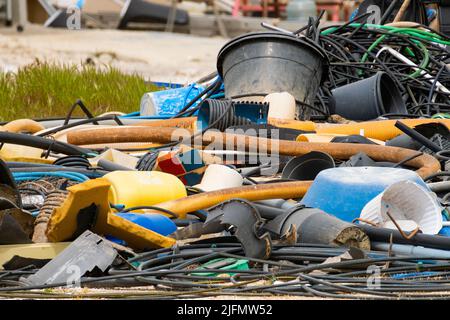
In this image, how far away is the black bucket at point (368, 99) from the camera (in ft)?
20.4

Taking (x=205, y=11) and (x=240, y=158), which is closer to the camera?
(x=240, y=158)

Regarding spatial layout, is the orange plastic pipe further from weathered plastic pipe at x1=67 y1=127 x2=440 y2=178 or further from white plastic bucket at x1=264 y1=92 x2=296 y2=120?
weathered plastic pipe at x1=67 y1=127 x2=440 y2=178

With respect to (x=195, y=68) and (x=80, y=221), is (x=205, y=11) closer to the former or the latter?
(x=195, y=68)

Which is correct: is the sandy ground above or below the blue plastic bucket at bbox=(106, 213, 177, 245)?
above

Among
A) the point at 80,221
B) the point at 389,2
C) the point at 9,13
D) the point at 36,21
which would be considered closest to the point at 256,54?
the point at 389,2

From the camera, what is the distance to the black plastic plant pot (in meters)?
4.61

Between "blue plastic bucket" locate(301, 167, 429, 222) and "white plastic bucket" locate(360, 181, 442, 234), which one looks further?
"blue plastic bucket" locate(301, 167, 429, 222)

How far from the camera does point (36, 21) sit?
19.8 meters

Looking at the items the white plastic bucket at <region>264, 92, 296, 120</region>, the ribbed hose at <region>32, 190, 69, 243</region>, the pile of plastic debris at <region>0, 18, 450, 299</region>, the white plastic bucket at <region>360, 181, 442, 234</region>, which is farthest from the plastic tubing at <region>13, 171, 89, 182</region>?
the white plastic bucket at <region>264, 92, 296, 120</region>

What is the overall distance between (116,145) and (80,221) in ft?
6.32

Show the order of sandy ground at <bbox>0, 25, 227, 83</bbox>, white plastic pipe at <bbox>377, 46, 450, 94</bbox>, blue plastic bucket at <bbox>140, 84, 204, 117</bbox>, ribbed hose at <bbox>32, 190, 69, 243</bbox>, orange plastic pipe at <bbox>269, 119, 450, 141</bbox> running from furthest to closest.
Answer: sandy ground at <bbox>0, 25, 227, 83</bbox> < white plastic pipe at <bbox>377, 46, 450, 94</bbox> < blue plastic bucket at <bbox>140, 84, 204, 117</bbox> < orange plastic pipe at <bbox>269, 119, 450, 141</bbox> < ribbed hose at <bbox>32, 190, 69, 243</bbox>

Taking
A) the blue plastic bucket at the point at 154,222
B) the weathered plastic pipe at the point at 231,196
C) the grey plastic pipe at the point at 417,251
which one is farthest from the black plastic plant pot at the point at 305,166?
the grey plastic pipe at the point at 417,251

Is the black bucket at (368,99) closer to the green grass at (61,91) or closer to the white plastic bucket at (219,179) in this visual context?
the white plastic bucket at (219,179)

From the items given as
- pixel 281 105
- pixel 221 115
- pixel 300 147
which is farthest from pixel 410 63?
pixel 300 147
